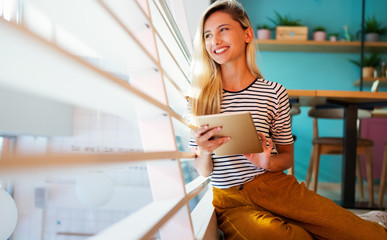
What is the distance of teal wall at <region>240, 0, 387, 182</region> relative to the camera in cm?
432

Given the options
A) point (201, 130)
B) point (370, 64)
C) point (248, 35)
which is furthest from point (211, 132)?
point (370, 64)

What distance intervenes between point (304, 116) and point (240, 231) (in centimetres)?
363

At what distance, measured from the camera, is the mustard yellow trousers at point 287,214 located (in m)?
0.94

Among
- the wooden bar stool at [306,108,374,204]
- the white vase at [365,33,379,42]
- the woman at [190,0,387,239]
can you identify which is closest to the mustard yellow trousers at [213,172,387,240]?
the woman at [190,0,387,239]

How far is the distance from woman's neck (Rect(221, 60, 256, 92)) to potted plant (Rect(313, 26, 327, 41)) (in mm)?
3305

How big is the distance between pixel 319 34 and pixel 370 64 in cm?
71

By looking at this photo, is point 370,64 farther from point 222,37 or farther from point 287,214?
point 287,214

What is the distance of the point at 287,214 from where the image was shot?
3.23 feet

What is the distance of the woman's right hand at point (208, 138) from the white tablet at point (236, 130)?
0.03 ft

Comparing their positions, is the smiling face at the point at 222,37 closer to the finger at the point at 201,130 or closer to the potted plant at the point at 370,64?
the finger at the point at 201,130

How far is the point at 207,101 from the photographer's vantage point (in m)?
1.15

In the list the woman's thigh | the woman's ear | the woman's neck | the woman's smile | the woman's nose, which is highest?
the woman's ear

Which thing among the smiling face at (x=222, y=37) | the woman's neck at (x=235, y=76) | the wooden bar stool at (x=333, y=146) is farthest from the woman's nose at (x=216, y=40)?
the wooden bar stool at (x=333, y=146)

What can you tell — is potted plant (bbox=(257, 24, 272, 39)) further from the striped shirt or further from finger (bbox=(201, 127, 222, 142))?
finger (bbox=(201, 127, 222, 142))
